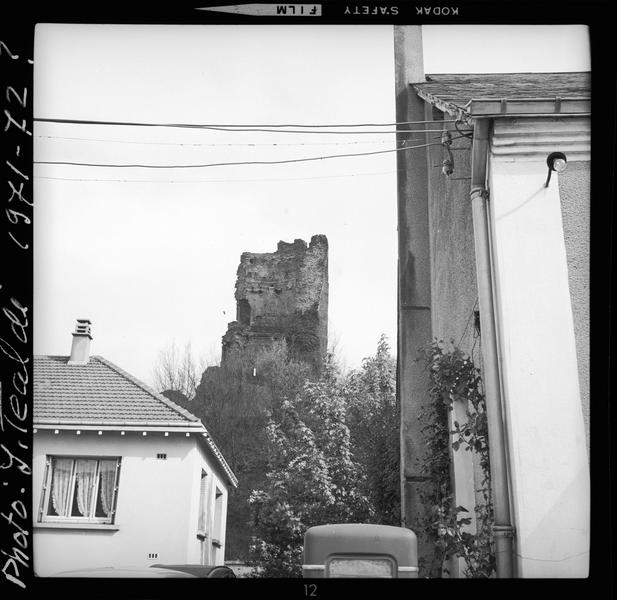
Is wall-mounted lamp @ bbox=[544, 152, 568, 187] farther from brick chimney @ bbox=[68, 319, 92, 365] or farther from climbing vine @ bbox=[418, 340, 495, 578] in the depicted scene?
brick chimney @ bbox=[68, 319, 92, 365]

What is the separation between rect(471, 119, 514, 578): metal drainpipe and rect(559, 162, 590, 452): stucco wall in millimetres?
505

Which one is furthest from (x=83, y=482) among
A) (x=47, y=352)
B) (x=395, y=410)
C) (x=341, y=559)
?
(x=395, y=410)

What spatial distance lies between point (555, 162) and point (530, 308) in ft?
3.17

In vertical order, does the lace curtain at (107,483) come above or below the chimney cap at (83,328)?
below

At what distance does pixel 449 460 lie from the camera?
598cm

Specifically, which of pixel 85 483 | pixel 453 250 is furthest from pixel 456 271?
pixel 85 483

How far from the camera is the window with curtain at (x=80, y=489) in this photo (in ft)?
13.4

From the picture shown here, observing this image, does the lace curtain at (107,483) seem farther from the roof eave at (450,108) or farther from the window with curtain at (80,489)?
the roof eave at (450,108)

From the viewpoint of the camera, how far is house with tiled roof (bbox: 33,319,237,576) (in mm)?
3654

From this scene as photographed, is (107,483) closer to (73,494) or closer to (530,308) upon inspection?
(73,494)

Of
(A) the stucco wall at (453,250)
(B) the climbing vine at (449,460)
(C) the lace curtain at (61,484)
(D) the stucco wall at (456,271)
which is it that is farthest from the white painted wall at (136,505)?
(A) the stucco wall at (453,250)

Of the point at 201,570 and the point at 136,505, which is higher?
the point at 136,505

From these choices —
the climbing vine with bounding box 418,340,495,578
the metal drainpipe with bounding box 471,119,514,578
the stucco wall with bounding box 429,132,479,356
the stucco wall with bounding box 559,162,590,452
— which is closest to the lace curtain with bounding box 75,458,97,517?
the climbing vine with bounding box 418,340,495,578
